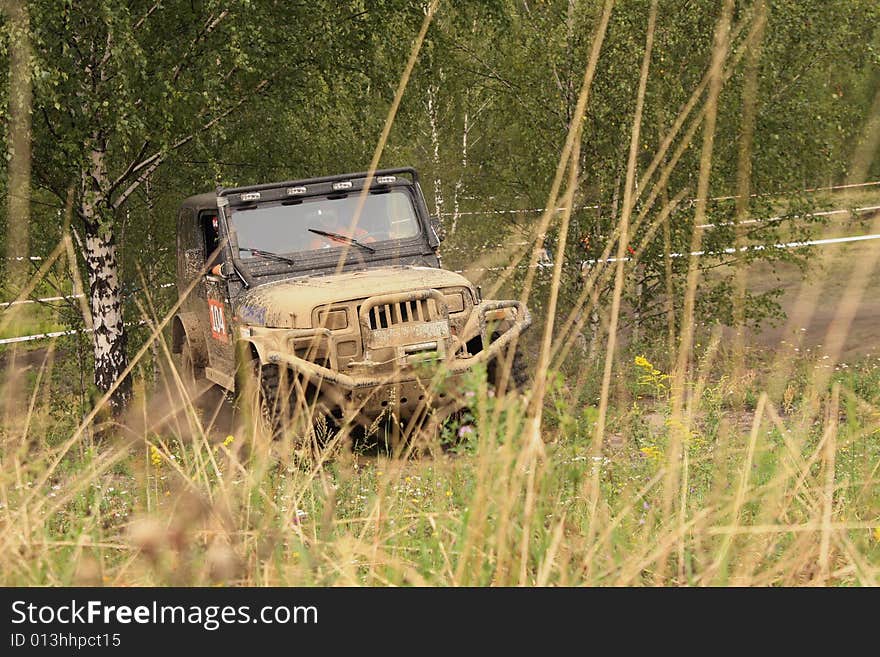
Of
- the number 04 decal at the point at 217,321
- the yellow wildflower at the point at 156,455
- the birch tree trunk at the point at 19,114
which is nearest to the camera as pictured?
the yellow wildflower at the point at 156,455

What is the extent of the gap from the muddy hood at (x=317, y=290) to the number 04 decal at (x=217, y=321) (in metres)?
0.49

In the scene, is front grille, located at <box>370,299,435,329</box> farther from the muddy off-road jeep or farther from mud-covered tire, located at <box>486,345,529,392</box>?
mud-covered tire, located at <box>486,345,529,392</box>

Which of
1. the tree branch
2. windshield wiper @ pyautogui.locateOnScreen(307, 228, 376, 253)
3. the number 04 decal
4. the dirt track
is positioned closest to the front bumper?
windshield wiper @ pyautogui.locateOnScreen(307, 228, 376, 253)

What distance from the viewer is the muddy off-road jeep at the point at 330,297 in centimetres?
741

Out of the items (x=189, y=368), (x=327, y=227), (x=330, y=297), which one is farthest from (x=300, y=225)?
(x=189, y=368)

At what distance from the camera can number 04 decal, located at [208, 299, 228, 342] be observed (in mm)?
8891

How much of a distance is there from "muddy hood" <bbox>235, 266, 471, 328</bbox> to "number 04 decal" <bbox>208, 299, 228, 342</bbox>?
19.2 inches

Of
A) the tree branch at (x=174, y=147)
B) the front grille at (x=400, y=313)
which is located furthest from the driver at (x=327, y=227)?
the tree branch at (x=174, y=147)

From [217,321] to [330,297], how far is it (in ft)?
6.28

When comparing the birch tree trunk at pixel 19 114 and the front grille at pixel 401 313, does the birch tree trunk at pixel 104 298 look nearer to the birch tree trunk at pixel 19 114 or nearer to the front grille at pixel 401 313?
the birch tree trunk at pixel 19 114

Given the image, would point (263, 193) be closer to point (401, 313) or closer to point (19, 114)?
point (401, 313)

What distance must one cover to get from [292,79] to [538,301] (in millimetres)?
5098

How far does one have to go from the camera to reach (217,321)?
357 inches
